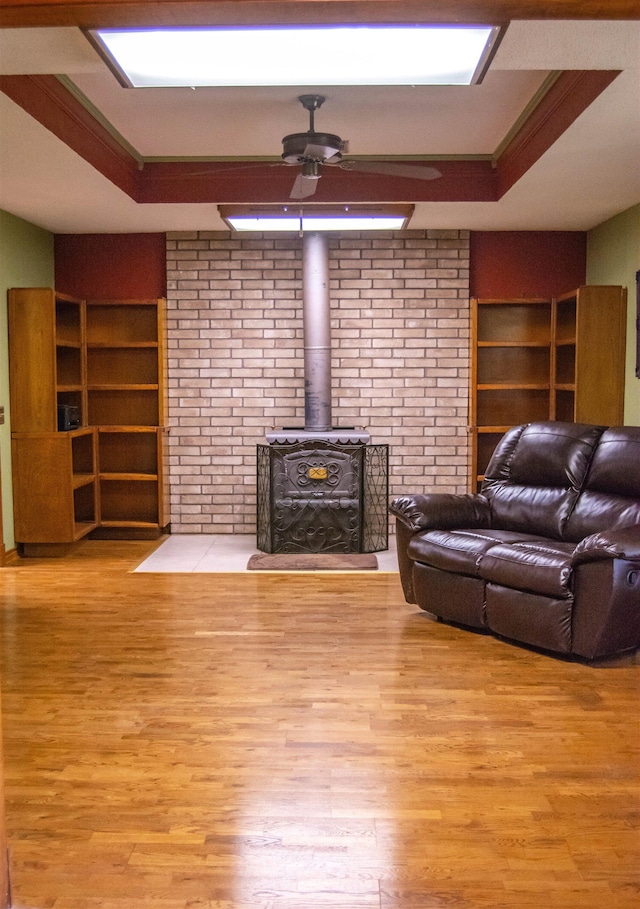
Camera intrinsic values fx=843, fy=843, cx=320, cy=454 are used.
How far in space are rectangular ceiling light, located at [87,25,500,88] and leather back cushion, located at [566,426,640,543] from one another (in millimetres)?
1907

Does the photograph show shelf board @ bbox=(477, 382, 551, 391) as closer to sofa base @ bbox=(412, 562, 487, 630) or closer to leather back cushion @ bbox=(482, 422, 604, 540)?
leather back cushion @ bbox=(482, 422, 604, 540)

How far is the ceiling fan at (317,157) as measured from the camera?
3785 mm

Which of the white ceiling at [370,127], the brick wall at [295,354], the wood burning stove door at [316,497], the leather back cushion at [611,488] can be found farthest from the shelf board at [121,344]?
the leather back cushion at [611,488]

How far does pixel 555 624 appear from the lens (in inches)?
139

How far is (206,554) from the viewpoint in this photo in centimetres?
566

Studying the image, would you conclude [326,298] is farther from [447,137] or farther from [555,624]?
[555,624]

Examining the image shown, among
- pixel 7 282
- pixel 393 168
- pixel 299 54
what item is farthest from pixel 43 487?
pixel 299 54

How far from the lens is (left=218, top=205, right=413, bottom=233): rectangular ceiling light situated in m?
5.09

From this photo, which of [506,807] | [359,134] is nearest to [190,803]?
[506,807]

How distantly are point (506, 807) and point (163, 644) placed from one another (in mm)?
1902

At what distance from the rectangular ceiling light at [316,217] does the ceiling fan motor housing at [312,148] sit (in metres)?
0.96

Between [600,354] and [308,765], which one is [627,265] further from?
[308,765]

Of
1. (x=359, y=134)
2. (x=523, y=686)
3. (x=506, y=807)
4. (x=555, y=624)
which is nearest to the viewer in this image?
(x=506, y=807)

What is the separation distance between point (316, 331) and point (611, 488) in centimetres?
252
